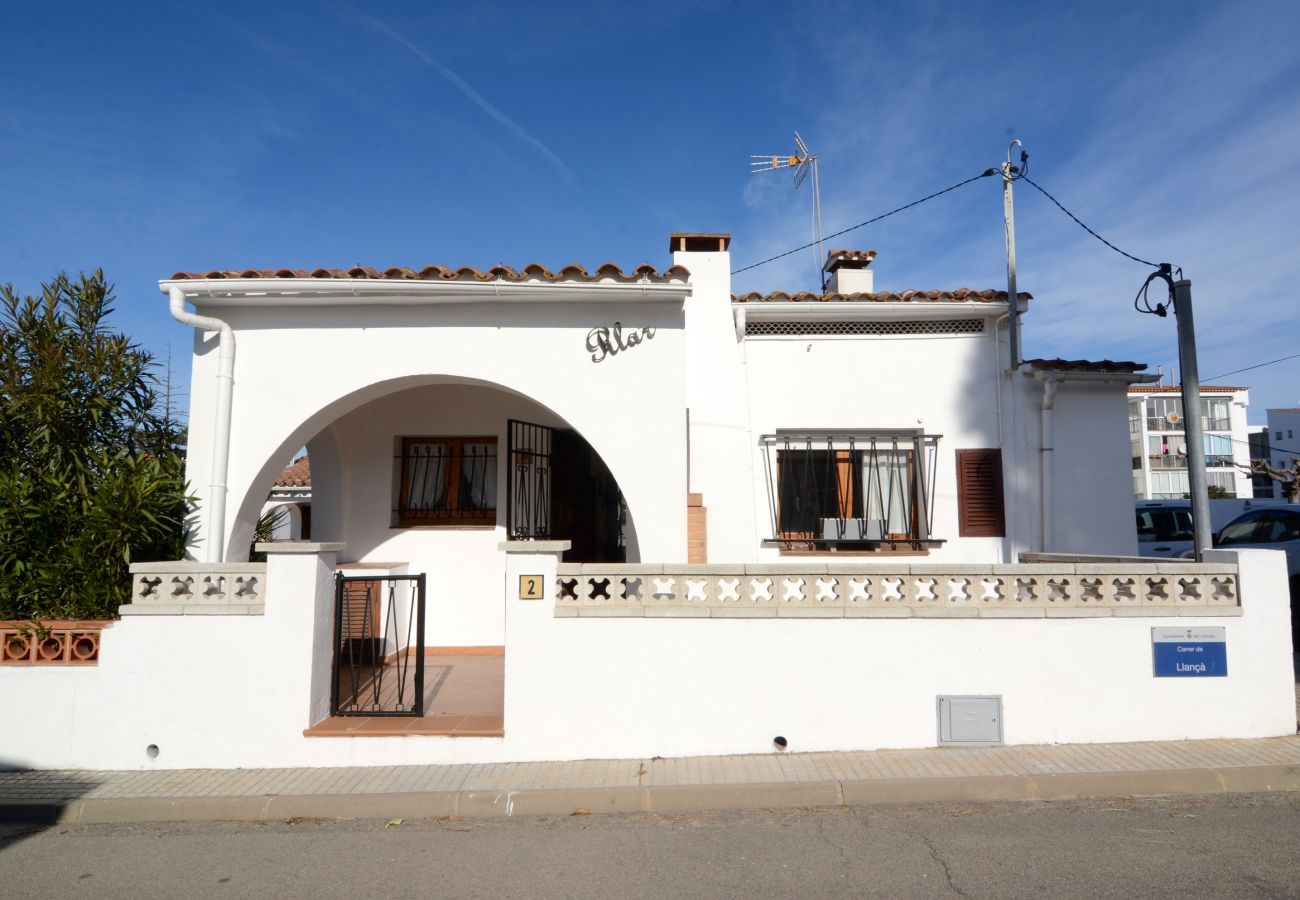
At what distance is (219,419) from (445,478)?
112 inches

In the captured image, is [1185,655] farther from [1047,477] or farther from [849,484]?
[849,484]

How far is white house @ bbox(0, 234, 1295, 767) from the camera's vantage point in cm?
586

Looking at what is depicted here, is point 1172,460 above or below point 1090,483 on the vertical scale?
above

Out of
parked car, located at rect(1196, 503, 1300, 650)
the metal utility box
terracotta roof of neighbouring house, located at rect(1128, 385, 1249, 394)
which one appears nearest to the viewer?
the metal utility box

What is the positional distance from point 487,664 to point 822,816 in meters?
4.53

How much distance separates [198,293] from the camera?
7273 millimetres

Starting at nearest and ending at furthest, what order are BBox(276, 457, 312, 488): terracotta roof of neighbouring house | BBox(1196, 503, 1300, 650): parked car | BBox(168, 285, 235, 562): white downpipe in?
BBox(168, 285, 235, 562): white downpipe, BBox(1196, 503, 1300, 650): parked car, BBox(276, 457, 312, 488): terracotta roof of neighbouring house

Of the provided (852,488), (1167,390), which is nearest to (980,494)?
(852,488)

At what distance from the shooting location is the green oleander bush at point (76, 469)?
20.6 feet

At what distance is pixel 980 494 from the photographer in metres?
8.73

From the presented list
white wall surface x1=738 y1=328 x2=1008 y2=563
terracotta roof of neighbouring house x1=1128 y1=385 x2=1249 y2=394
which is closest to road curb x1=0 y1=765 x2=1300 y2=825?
white wall surface x1=738 y1=328 x2=1008 y2=563

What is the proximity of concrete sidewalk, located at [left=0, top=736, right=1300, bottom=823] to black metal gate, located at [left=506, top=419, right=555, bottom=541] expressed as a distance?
2573mm

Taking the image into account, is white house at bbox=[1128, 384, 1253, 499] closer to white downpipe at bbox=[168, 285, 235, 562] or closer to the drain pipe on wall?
the drain pipe on wall

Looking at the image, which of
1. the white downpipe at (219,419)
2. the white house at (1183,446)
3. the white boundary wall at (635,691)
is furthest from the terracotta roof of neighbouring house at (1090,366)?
the white house at (1183,446)
